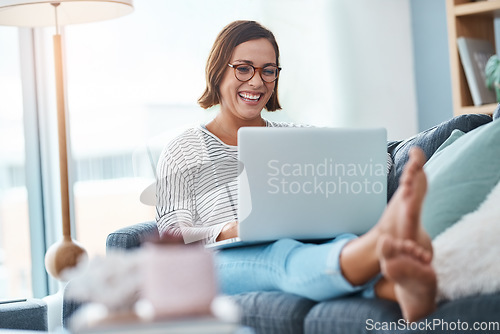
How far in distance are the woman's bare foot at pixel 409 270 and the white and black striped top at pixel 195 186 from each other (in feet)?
2.34

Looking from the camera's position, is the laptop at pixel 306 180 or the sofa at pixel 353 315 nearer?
the sofa at pixel 353 315

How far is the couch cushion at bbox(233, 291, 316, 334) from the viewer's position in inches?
53.8

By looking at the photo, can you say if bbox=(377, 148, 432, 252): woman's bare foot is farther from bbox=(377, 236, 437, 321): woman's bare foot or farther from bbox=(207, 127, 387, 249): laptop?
bbox=(207, 127, 387, 249): laptop

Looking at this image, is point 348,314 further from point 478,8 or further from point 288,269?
point 478,8

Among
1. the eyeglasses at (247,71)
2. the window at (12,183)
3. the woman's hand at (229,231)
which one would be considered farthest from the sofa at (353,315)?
the window at (12,183)

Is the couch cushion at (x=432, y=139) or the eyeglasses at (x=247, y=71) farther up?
the eyeglasses at (x=247, y=71)

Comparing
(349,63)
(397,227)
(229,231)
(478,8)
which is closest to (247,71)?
(229,231)

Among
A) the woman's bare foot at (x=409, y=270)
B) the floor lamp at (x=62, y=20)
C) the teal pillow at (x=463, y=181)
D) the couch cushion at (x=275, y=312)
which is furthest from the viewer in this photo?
the floor lamp at (x=62, y=20)

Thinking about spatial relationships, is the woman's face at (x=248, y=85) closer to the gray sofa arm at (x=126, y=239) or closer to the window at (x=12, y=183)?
the gray sofa arm at (x=126, y=239)

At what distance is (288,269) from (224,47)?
0.87 metres

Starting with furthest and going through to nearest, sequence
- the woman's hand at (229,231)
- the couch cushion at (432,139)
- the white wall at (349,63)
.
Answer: the white wall at (349,63) < the couch cushion at (432,139) < the woman's hand at (229,231)

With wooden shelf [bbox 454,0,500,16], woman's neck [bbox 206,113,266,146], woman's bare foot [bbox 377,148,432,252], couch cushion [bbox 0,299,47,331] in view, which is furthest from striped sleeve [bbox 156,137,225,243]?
wooden shelf [bbox 454,0,500,16]

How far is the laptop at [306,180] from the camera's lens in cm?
154

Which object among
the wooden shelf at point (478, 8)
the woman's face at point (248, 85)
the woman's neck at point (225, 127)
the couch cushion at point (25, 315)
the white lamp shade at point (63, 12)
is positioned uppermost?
the wooden shelf at point (478, 8)
